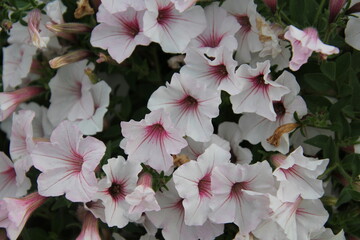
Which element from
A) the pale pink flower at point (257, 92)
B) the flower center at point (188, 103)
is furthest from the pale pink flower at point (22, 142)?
the pale pink flower at point (257, 92)

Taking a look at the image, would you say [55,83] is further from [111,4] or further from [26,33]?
[111,4]

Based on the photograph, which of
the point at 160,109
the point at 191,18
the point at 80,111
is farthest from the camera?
the point at 80,111

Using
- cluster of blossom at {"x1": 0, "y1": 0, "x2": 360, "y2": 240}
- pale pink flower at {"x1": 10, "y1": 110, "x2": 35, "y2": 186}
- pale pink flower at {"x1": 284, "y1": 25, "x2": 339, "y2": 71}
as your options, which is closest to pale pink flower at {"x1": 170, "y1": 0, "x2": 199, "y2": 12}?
cluster of blossom at {"x1": 0, "y1": 0, "x2": 360, "y2": 240}

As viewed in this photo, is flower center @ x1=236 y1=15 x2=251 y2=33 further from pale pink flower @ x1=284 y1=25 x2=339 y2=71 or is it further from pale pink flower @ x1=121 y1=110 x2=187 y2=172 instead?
pale pink flower @ x1=121 y1=110 x2=187 y2=172

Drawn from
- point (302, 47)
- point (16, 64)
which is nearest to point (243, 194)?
point (302, 47)

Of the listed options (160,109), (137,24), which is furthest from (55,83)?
(160,109)

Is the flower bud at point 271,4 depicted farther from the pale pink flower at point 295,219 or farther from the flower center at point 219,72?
the pale pink flower at point 295,219
